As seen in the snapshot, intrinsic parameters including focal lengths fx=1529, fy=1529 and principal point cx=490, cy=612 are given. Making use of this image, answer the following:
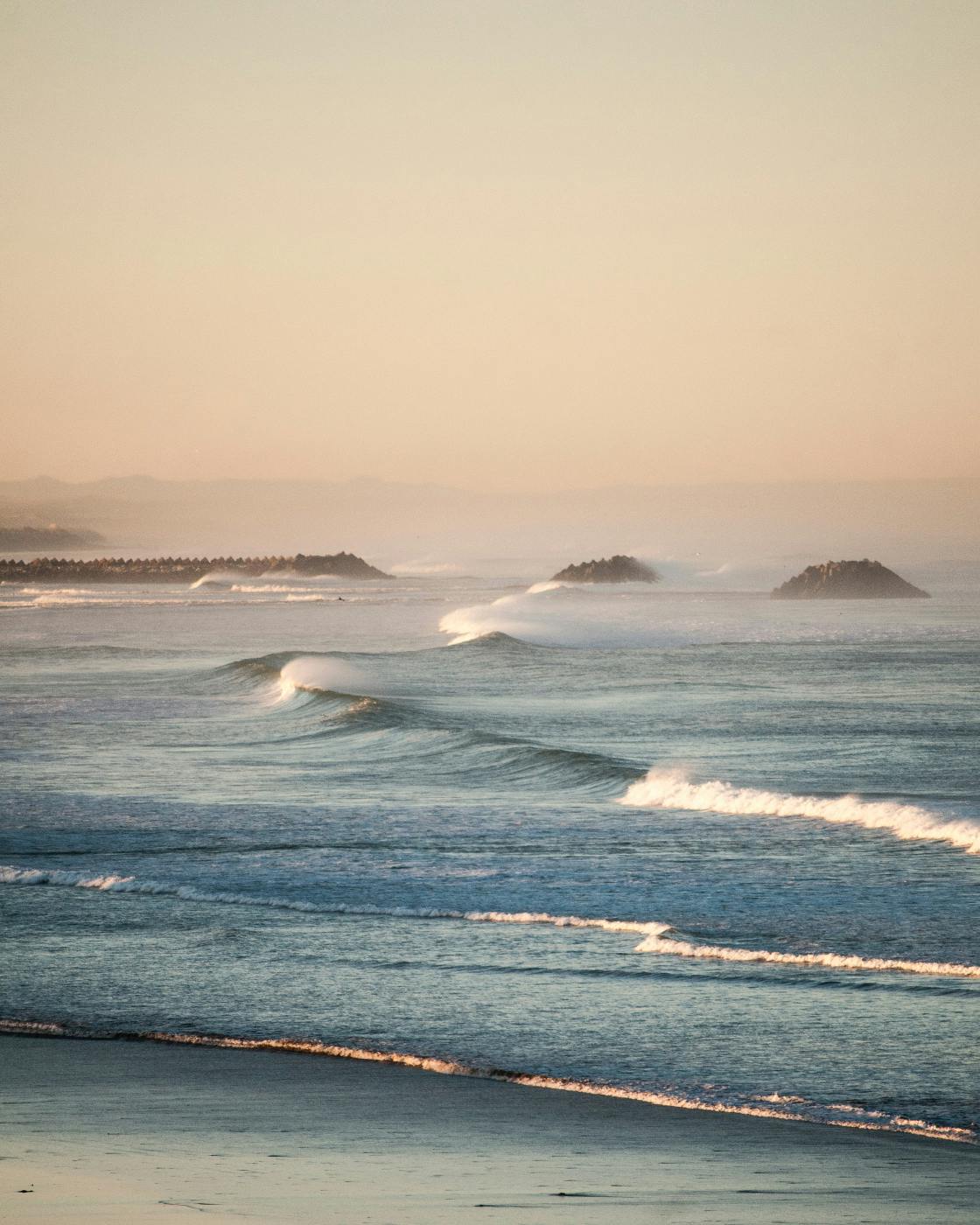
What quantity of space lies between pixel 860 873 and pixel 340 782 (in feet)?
33.4

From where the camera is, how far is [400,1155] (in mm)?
7426

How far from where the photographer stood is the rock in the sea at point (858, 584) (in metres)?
116

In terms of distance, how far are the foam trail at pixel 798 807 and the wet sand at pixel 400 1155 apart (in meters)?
9.19

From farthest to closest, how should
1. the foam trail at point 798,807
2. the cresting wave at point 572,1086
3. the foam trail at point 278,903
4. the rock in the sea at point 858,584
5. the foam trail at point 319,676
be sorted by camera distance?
the rock in the sea at point 858,584 → the foam trail at point 319,676 → the foam trail at point 798,807 → the foam trail at point 278,903 → the cresting wave at point 572,1086

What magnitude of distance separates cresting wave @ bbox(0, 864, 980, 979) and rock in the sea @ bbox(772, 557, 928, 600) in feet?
344

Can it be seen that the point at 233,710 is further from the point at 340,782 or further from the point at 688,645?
the point at 688,645

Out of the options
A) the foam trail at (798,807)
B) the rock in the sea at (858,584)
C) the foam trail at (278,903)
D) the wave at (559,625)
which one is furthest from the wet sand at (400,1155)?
the rock in the sea at (858,584)

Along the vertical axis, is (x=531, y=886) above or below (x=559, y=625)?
below

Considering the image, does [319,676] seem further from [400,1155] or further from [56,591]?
[56,591]

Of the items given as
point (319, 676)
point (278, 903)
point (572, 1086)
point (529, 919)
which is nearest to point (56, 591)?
point (319, 676)

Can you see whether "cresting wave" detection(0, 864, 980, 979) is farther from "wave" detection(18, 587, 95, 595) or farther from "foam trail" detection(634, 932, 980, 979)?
"wave" detection(18, 587, 95, 595)

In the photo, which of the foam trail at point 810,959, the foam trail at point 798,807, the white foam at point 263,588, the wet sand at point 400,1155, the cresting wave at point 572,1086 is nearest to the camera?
the wet sand at point 400,1155

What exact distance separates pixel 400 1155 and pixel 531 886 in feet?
23.8

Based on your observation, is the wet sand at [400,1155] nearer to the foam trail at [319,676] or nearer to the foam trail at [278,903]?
the foam trail at [278,903]
